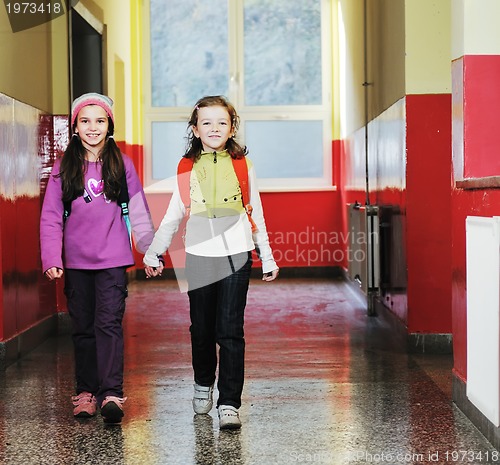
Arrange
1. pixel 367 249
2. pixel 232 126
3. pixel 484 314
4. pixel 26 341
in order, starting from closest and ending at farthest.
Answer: pixel 484 314
pixel 232 126
pixel 26 341
pixel 367 249

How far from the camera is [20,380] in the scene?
3924mm

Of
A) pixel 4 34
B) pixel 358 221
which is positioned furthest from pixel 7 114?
pixel 358 221

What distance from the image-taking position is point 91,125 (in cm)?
325

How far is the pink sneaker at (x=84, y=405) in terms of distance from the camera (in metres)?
3.23

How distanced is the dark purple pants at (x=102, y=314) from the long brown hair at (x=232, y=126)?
1.55 ft

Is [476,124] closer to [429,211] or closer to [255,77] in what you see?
[429,211]

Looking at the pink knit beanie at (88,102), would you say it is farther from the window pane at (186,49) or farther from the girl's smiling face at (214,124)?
the window pane at (186,49)

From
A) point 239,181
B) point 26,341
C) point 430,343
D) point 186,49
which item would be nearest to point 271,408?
point 239,181

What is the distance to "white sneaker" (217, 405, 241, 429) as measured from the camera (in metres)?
3.04

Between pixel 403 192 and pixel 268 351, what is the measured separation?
1.00 meters

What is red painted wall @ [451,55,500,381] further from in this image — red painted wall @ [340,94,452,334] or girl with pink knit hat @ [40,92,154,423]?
red painted wall @ [340,94,452,334]
